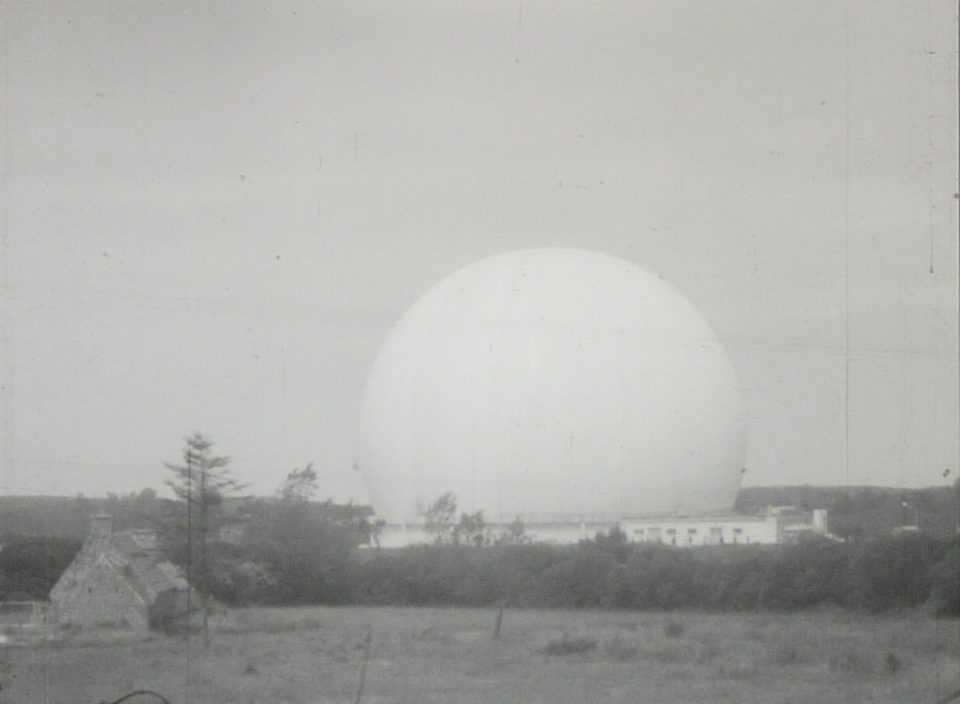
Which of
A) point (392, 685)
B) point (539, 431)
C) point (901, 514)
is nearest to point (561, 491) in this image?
point (539, 431)

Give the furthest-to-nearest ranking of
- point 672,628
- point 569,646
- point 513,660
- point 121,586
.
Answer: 1. point 672,628
2. point 569,646
3. point 513,660
4. point 121,586

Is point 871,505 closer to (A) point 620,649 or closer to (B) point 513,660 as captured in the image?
(A) point 620,649

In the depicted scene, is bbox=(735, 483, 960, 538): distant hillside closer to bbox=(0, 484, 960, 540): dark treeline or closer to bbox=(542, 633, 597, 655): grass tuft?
bbox=(0, 484, 960, 540): dark treeline

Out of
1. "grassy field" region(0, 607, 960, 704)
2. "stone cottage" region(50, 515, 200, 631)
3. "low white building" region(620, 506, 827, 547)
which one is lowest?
"grassy field" region(0, 607, 960, 704)

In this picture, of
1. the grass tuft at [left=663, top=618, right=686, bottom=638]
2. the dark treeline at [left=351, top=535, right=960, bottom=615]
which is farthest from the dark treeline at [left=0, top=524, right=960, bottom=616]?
the grass tuft at [left=663, top=618, right=686, bottom=638]

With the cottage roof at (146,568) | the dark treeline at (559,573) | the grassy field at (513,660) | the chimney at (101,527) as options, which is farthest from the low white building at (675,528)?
the chimney at (101,527)

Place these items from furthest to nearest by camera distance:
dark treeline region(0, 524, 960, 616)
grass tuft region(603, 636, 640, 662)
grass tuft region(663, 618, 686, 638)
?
grass tuft region(663, 618, 686, 638)
grass tuft region(603, 636, 640, 662)
dark treeline region(0, 524, 960, 616)

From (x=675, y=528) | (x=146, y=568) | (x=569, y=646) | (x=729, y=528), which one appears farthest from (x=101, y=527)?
(x=729, y=528)
